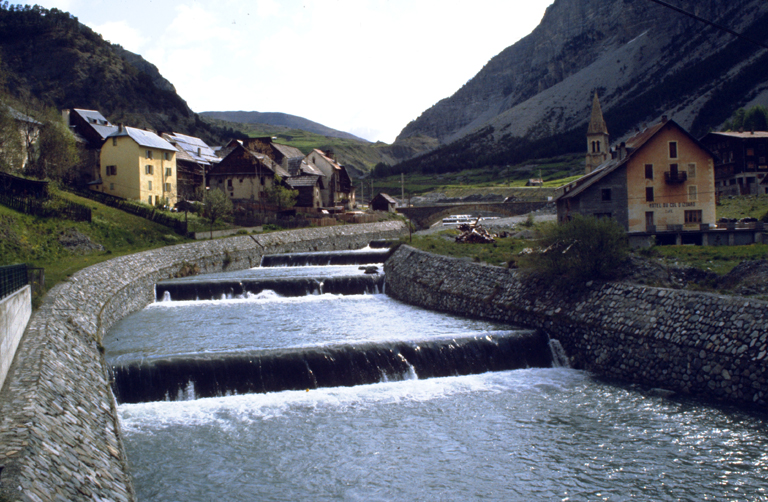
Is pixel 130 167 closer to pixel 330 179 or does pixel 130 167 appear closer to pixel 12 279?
pixel 330 179

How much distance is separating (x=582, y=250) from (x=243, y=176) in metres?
60.8

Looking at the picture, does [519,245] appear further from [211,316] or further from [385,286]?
[211,316]

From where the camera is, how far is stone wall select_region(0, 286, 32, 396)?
11994 mm

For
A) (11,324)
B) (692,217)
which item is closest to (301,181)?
(692,217)

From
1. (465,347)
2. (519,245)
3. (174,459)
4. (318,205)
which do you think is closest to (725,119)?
(318,205)

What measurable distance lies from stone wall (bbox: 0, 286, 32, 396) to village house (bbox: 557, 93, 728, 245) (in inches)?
1492

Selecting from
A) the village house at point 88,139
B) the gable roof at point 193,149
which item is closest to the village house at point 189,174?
the gable roof at point 193,149

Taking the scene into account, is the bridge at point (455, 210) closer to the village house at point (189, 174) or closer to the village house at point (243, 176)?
the village house at point (243, 176)

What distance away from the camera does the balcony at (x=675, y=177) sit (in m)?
42.9

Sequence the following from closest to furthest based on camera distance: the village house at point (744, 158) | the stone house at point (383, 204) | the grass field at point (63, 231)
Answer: the grass field at point (63, 231)
the village house at point (744, 158)
the stone house at point (383, 204)

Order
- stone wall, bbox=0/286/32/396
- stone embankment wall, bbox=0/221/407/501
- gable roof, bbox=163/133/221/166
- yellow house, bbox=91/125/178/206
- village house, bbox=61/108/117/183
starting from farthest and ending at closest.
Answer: gable roof, bbox=163/133/221/166 < village house, bbox=61/108/117/183 < yellow house, bbox=91/125/178/206 < stone wall, bbox=0/286/32/396 < stone embankment wall, bbox=0/221/407/501

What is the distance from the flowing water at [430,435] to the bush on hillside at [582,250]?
14.0 feet

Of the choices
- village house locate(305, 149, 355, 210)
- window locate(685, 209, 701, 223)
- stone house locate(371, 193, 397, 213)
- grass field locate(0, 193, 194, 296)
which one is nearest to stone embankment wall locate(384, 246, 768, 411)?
grass field locate(0, 193, 194, 296)

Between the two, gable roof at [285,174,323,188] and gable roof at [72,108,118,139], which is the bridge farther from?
gable roof at [72,108,118,139]
